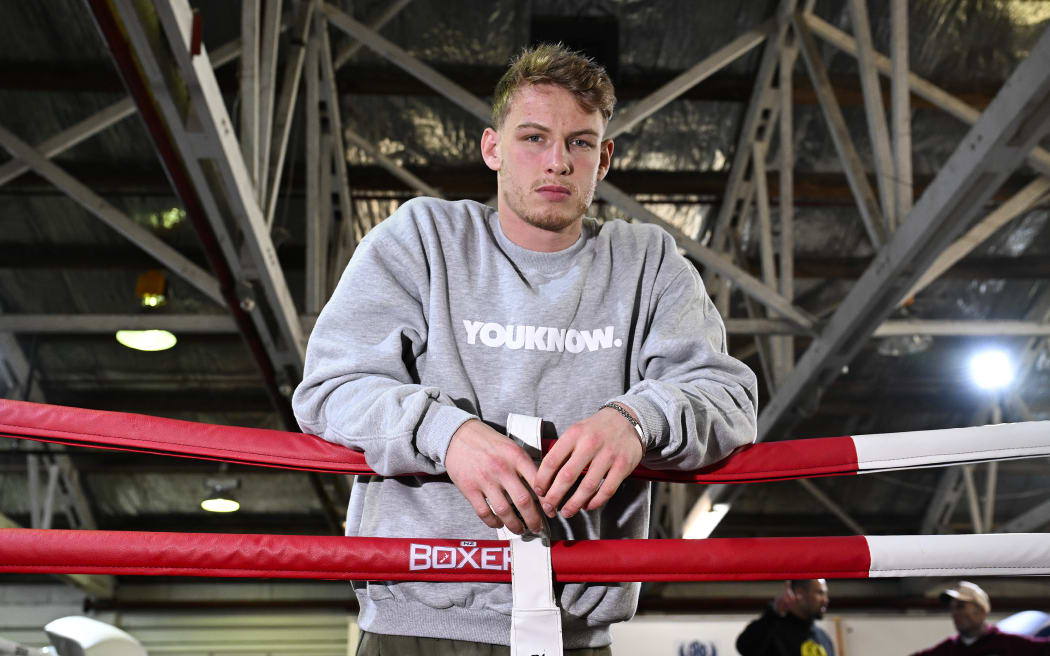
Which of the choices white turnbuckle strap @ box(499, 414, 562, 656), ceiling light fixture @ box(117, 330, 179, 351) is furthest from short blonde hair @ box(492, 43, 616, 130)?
ceiling light fixture @ box(117, 330, 179, 351)

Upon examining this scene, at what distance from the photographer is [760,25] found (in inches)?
231

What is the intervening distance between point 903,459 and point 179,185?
11.4ft

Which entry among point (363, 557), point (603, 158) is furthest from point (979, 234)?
point (363, 557)

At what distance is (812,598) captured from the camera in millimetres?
5117

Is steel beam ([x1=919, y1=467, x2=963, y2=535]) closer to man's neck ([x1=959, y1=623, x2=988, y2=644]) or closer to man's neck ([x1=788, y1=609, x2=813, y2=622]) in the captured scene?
man's neck ([x1=959, y1=623, x2=988, y2=644])

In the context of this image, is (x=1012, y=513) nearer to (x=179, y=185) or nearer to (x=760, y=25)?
(x=760, y=25)

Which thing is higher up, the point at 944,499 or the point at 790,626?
the point at 944,499

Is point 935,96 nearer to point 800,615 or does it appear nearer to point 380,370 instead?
point 800,615

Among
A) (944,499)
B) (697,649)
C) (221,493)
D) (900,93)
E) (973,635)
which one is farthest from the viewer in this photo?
(944,499)

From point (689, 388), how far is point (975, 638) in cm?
482

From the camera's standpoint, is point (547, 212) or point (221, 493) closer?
point (547, 212)

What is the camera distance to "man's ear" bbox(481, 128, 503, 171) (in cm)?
153

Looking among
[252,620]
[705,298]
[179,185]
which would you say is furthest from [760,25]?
[252,620]

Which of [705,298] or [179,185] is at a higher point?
[179,185]
